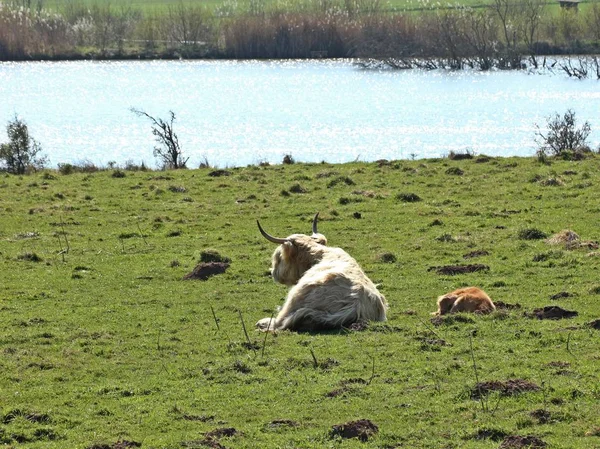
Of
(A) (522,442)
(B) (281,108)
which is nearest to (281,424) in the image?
(A) (522,442)

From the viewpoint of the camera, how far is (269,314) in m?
13.1

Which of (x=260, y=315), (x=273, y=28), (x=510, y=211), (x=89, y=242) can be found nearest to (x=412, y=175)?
(x=510, y=211)

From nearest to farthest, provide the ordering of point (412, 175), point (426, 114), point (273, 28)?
1. point (412, 175)
2. point (426, 114)
3. point (273, 28)

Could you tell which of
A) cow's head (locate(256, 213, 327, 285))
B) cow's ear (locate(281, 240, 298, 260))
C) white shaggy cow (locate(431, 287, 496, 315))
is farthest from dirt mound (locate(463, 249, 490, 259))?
cow's ear (locate(281, 240, 298, 260))

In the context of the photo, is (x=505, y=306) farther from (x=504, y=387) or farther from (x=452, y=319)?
(x=504, y=387)

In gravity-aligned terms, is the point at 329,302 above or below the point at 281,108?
below

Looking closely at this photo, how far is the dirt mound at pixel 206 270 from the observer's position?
1589cm

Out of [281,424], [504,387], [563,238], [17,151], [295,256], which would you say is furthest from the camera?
[17,151]

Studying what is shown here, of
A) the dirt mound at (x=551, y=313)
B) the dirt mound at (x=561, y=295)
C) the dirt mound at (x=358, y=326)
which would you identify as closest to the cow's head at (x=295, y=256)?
the dirt mound at (x=358, y=326)

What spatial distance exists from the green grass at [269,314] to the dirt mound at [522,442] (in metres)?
0.10

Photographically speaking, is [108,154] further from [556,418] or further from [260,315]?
[556,418]

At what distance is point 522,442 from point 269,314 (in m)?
5.90

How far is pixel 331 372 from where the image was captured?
984 cm

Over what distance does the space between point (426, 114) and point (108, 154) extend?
22.8m
